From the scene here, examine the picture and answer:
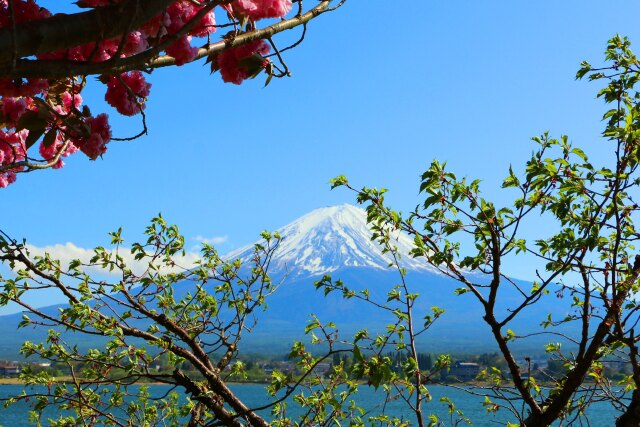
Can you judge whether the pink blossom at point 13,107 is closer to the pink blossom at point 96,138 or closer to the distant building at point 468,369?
the pink blossom at point 96,138

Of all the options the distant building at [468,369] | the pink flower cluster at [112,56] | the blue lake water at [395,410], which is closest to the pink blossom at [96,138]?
the pink flower cluster at [112,56]

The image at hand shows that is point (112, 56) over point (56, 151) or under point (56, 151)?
under

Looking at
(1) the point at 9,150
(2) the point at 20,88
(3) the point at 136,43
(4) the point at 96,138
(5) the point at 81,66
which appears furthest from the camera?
(1) the point at 9,150

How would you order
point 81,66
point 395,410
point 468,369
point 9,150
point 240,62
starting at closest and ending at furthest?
1. point 81,66
2. point 240,62
3. point 9,150
4. point 468,369
5. point 395,410

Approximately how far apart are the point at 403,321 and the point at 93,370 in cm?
244

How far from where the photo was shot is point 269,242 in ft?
18.2

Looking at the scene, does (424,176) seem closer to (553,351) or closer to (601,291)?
(601,291)

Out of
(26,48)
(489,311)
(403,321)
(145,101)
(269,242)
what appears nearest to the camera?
(26,48)

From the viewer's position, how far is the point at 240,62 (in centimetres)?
185

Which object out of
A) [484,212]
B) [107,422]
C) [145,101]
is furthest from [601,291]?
[107,422]

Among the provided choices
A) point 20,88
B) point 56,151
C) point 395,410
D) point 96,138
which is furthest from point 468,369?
point 20,88

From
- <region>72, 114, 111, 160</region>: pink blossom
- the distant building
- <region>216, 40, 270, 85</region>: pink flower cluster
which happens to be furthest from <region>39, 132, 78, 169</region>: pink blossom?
the distant building

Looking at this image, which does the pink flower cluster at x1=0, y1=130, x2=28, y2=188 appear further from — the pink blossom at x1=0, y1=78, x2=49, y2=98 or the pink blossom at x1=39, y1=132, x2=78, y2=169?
the pink blossom at x1=0, y1=78, x2=49, y2=98

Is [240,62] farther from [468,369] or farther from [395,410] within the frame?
[395,410]
